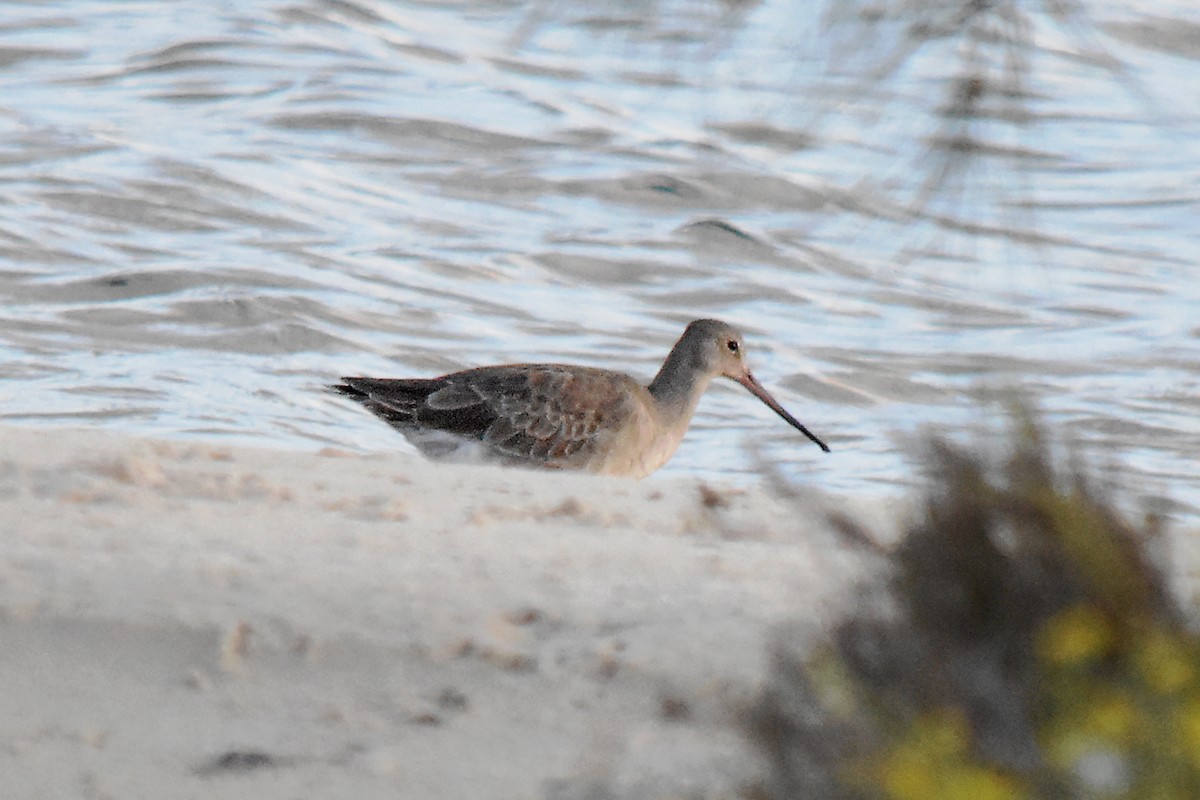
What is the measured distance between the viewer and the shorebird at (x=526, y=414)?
29.1 feet

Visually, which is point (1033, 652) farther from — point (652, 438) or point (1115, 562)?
point (652, 438)

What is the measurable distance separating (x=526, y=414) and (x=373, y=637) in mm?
4816

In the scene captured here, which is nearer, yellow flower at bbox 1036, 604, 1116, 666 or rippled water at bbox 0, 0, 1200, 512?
yellow flower at bbox 1036, 604, 1116, 666

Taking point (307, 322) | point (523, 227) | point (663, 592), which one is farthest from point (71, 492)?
point (523, 227)

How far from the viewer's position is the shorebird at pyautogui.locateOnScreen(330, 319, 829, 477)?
8875mm

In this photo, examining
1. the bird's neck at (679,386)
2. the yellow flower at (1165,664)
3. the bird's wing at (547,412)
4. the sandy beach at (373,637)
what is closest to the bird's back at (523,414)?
the bird's wing at (547,412)

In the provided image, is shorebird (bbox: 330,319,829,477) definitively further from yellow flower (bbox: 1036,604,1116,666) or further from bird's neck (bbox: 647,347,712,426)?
yellow flower (bbox: 1036,604,1116,666)

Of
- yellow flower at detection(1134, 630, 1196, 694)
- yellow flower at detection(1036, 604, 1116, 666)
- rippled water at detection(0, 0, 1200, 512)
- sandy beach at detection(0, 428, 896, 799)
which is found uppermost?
→ yellow flower at detection(1134, 630, 1196, 694)

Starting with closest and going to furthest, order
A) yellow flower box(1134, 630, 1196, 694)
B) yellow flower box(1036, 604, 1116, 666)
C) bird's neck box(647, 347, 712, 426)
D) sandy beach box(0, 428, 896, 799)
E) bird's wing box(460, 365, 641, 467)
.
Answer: yellow flower box(1134, 630, 1196, 694)
yellow flower box(1036, 604, 1116, 666)
sandy beach box(0, 428, 896, 799)
bird's wing box(460, 365, 641, 467)
bird's neck box(647, 347, 712, 426)

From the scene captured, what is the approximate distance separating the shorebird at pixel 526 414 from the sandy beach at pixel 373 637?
11.2ft

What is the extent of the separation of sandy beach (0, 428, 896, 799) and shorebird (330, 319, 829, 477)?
3.40m

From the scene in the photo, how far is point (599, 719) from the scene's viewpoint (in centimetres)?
379

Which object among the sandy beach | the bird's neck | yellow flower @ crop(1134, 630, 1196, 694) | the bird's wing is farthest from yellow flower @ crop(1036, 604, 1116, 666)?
the bird's neck

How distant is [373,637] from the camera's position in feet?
13.5
